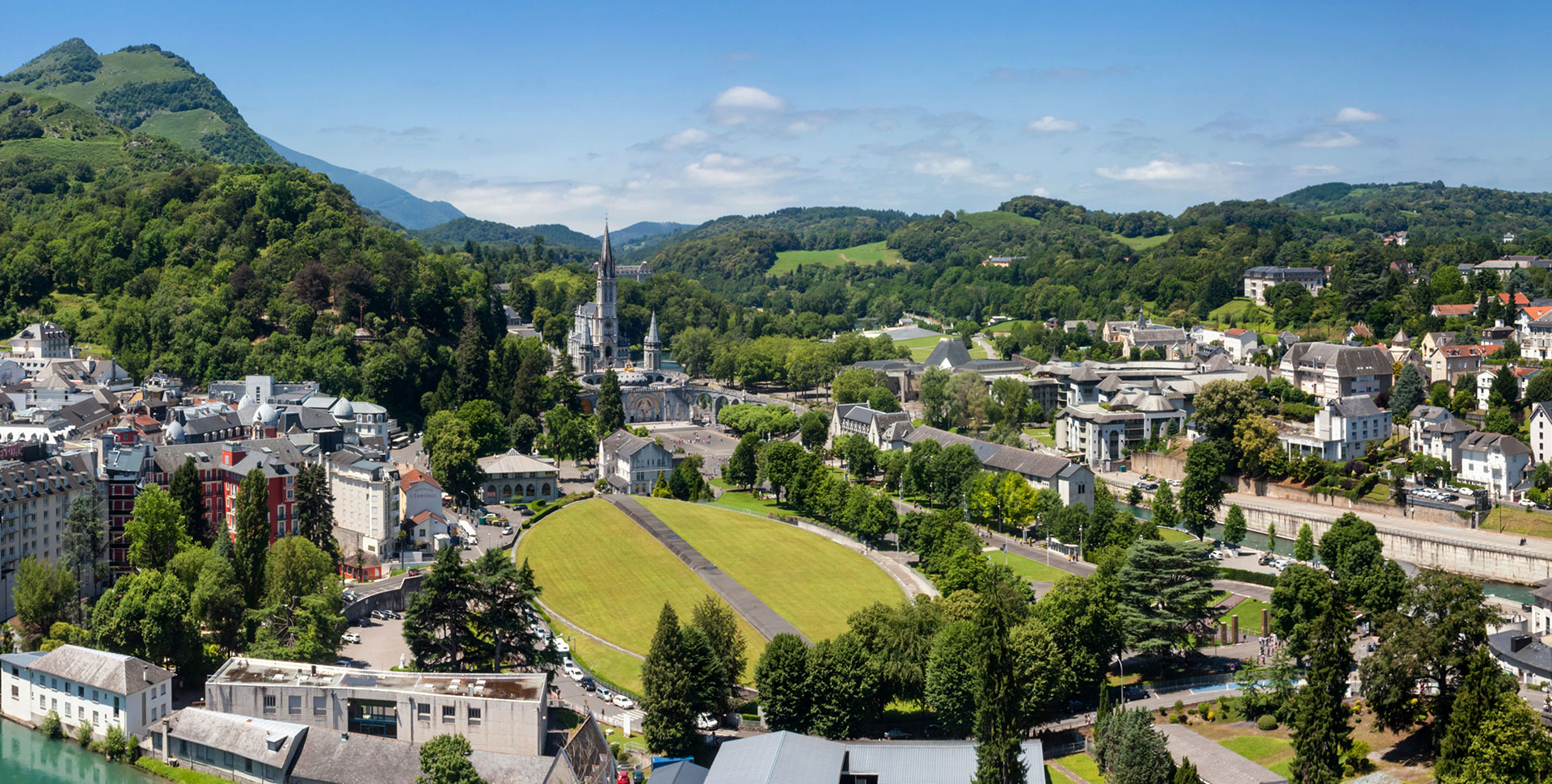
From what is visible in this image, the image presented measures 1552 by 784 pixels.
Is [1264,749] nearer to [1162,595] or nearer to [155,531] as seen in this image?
[1162,595]

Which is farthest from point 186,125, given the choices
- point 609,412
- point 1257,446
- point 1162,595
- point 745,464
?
point 1162,595

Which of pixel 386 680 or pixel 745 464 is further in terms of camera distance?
pixel 745 464

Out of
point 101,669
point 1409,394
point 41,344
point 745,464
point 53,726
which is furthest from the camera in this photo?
point 41,344

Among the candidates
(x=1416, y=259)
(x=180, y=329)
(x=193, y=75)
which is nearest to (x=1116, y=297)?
(x=1416, y=259)

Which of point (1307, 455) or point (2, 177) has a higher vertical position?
point (2, 177)

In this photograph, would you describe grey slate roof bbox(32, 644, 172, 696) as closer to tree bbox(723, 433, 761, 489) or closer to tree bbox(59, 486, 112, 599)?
tree bbox(59, 486, 112, 599)

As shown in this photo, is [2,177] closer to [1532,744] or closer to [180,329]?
[180,329]

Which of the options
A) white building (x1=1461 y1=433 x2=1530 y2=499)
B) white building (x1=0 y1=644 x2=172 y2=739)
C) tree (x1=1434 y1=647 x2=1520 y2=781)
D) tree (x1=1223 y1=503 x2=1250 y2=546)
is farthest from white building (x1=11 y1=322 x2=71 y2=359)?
white building (x1=1461 y1=433 x2=1530 y2=499)
